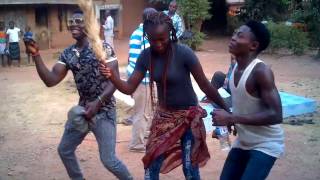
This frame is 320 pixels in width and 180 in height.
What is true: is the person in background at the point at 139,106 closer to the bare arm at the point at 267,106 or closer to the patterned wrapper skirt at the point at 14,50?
the bare arm at the point at 267,106

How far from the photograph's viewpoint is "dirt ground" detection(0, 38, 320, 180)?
5.62m

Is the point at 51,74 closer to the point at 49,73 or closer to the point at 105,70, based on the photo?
the point at 49,73

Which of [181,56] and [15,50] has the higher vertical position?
[181,56]

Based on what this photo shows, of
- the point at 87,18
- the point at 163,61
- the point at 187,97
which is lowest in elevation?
the point at 187,97

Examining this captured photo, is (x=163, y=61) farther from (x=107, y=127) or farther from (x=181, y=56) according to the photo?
(x=107, y=127)

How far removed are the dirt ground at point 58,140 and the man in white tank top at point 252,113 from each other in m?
2.03

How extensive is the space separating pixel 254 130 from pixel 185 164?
72cm

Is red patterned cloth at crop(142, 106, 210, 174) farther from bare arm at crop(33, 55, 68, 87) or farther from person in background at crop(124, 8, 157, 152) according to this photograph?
person in background at crop(124, 8, 157, 152)

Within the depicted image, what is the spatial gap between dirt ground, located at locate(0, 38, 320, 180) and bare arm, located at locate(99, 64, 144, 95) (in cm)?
179

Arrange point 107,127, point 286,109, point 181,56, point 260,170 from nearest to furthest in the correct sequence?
1. point 260,170
2. point 181,56
3. point 107,127
4. point 286,109

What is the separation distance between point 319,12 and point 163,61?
1524 cm

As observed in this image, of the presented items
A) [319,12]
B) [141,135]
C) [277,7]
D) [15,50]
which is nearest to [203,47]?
[277,7]

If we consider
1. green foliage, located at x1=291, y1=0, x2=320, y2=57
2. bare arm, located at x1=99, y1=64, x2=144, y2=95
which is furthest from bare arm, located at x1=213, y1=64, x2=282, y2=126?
green foliage, located at x1=291, y1=0, x2=320, y2=57

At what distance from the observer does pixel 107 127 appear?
14.4 ft
